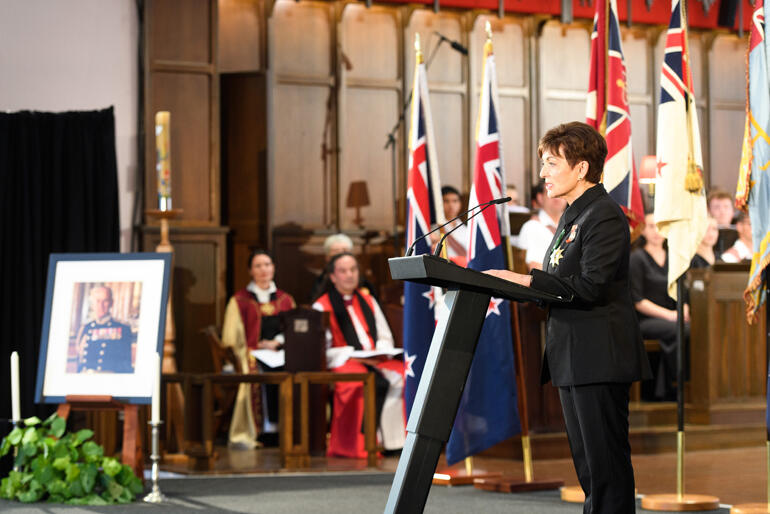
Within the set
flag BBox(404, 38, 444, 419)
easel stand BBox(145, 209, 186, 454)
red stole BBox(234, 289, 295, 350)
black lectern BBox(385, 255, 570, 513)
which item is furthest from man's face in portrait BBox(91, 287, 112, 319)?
black lectern BBox(385, 255, 570, 513)

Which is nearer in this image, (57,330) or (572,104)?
(57,330)

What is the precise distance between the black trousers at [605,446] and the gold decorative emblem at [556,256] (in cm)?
35

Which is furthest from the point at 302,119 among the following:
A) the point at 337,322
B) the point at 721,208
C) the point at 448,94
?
the point at 721,208

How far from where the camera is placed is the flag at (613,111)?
4840 millimetres

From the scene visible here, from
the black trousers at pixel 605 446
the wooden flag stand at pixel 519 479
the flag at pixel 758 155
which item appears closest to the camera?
the black trousers at pixel 605 446

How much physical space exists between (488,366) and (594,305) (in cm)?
228

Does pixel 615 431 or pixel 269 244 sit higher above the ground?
pixel 269 244

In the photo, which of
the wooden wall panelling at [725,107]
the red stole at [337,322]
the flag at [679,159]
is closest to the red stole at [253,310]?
the red stole at [337,322]

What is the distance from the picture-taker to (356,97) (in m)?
8.80

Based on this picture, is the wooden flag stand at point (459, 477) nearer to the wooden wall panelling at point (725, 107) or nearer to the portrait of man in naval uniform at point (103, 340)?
the portrait of man in naval uniform at point (103, 340)

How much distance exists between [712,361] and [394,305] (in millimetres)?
2245

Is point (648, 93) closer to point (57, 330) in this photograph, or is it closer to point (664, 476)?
point (664, 476)

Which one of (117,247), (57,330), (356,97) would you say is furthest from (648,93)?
(57,330)

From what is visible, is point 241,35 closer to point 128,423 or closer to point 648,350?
point 648,350
